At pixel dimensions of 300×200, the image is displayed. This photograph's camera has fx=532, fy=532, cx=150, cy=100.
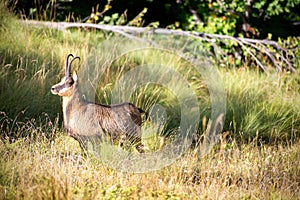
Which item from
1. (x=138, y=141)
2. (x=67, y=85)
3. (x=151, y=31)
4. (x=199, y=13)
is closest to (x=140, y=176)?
(x=138, y=141)

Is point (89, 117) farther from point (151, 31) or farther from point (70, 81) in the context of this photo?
point (151, 31)

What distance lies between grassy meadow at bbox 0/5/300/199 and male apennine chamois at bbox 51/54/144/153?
23 cm

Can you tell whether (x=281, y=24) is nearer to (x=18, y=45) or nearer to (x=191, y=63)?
(x=191, y=63)

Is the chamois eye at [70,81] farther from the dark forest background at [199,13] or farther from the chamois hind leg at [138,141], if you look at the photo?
the dark forest background at [199,13]

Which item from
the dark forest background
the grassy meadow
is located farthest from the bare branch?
the dark forest background

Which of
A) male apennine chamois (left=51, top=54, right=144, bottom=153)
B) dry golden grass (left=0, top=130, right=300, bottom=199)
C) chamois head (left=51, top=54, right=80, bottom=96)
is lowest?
dry golden grass (left=0, top=130, right=300, bottom=199)

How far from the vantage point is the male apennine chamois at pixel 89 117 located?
467 cm

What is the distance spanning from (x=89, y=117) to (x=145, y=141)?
0.91 m

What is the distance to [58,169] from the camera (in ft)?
14.1

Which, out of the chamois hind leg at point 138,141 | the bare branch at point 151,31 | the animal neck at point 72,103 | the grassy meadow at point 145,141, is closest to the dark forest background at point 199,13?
the bare branch at point 151,31

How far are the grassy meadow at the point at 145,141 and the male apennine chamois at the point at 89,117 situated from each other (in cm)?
23

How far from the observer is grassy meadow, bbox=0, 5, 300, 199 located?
14.0 feet

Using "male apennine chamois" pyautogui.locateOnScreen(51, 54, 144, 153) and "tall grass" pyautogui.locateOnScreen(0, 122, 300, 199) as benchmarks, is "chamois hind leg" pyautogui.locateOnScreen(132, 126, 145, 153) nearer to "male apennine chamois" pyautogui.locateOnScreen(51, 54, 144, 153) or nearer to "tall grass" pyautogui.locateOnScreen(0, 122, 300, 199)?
"male apennine chamois" pyautogui.locateOnScreen(51, 54, 144, 153)

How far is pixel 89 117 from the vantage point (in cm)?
471
